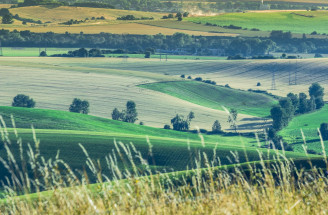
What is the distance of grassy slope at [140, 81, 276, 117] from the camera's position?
136 m

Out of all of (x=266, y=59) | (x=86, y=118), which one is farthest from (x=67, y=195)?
(x=266, y=59)

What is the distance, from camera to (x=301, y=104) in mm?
133250

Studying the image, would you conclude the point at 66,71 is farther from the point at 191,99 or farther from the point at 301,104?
the point at 301,104

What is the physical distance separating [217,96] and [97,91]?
28177 mm

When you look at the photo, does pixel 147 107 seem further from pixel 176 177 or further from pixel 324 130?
pixel 176 177

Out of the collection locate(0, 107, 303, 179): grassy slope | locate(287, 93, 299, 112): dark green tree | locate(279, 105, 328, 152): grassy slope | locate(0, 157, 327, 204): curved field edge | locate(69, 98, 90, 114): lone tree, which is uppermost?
locate(0, 157, 327, 204): curved field edge

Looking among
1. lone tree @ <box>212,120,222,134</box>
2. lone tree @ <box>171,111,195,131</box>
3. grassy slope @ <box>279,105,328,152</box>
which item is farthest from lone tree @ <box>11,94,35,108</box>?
grassy slope @ <box>279,105,328,152</box>

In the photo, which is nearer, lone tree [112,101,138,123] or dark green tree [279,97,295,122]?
lone tree [112,101,138,123]

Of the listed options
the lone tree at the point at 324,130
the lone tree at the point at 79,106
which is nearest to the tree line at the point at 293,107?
the lone tree at the point at 324,130

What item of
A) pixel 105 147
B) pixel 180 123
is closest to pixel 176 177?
pixel 105 147

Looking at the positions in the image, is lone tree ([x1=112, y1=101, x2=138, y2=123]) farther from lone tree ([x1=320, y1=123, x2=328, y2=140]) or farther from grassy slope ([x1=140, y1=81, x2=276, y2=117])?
lone tree ([x1=320, y1=123, x2=328, y2=140])

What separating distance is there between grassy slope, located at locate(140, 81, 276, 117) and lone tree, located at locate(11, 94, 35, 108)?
102ft

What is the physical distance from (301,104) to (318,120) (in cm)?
1473

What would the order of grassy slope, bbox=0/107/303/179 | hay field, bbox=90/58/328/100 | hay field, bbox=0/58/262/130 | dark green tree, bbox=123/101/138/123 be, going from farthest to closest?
hay field, bbox=90/58/328/100 → hay field, bbox=0/58/262/130 → dark green tree, bbox=123/101/138/123 → grassy slope, bbox=0/107/303/179
